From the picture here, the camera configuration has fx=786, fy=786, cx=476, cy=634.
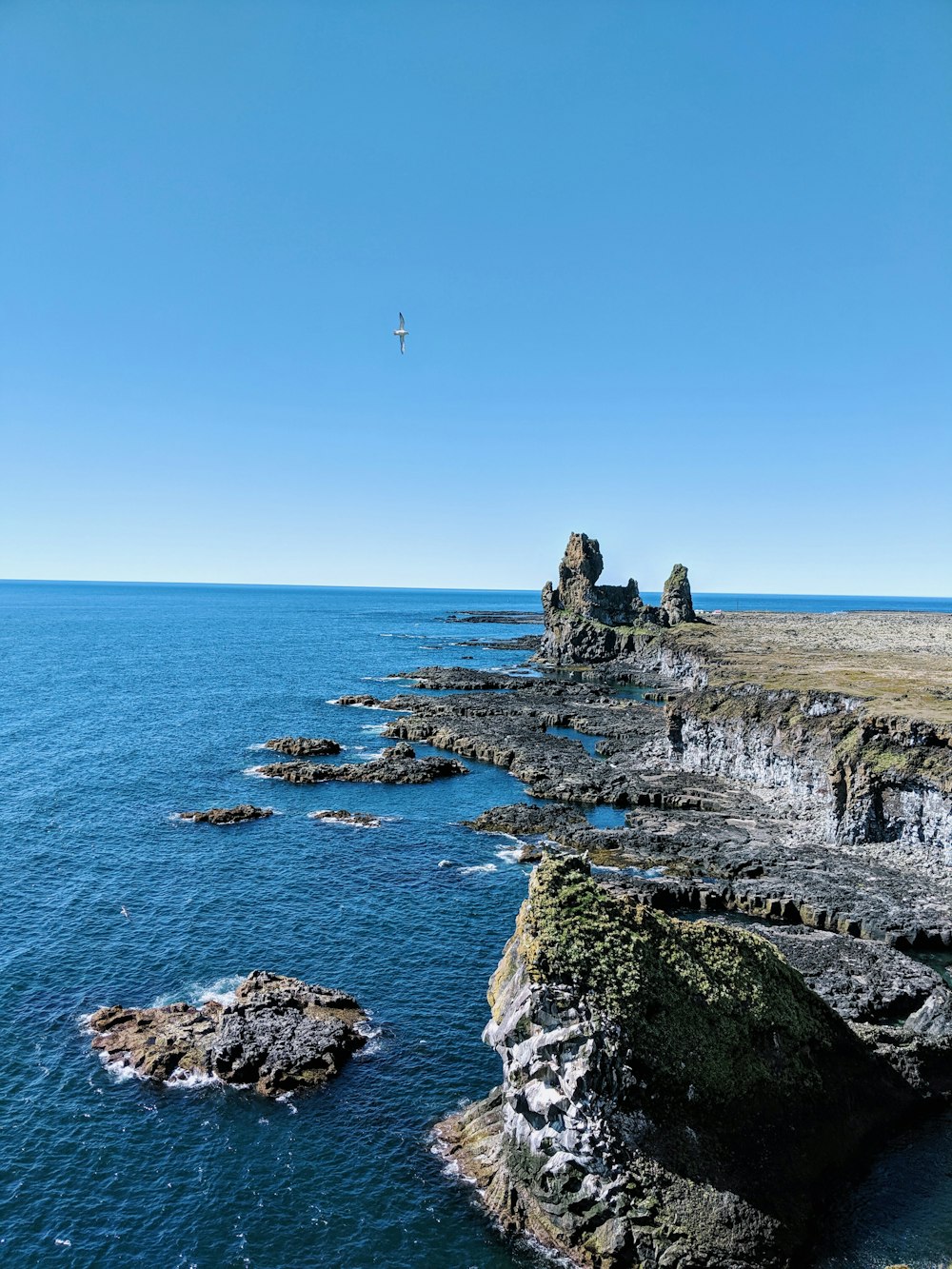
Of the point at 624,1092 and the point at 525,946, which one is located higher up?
the point at 525,946

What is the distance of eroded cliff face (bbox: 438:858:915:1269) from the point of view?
86.4 ft

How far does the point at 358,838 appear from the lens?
67438mm

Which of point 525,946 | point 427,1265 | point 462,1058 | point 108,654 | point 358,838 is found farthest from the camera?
point 108,654

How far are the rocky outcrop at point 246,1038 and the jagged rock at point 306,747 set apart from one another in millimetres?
53333

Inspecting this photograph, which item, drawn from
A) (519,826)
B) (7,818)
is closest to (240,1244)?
(519,826)

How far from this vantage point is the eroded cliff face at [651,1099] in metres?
26.3

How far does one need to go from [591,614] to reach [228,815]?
126444 mm

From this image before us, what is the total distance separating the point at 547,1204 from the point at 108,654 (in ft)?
629

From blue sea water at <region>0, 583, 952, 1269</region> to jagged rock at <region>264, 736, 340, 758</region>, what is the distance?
308cm

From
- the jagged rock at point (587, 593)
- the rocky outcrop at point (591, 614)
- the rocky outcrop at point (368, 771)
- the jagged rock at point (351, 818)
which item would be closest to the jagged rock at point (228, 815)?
the jagged rock at point (351, 818)

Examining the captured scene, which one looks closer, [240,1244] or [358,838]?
[240,1244]

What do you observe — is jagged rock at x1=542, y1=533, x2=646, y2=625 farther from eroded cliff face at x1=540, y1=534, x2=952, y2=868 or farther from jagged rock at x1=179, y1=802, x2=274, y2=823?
jagged rock at x1=179, y1=802, x2=274, y2=823

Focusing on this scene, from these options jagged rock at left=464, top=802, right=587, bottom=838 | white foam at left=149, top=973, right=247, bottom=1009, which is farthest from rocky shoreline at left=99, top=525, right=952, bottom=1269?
white foam at left=149, top=973, right=247, bottom=1009

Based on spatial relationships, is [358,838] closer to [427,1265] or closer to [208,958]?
[208,958]
